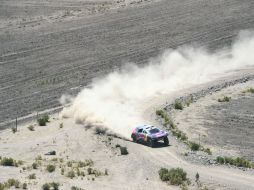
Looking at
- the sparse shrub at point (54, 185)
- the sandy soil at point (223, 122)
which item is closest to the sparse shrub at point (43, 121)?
the sandy soil at point (223, 122)

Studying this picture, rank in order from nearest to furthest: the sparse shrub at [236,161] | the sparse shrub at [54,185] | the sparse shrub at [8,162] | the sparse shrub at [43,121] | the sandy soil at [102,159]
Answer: the sparse shrub at [54,185]
the sandy soil at [102,159]
the sparse shrub at [236,161]
the sparse shrub at [8,162]
the sparse shrub at [43,121]

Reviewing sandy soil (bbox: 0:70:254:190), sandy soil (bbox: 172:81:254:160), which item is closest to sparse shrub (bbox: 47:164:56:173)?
sandy soil (bbox: 0:70:254:190)

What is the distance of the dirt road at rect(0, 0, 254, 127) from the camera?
6259cm

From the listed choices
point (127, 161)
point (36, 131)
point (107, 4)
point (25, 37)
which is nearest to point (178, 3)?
point (107, 4)

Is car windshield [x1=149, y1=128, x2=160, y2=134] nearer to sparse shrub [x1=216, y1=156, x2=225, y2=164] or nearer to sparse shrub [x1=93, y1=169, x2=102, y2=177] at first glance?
sparse shrub [x1=216, y1=156, x2=225, y2=164]

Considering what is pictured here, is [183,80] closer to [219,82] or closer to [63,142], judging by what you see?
[219,82]

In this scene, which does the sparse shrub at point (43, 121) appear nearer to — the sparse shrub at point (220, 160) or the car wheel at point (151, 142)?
the car wheel at point (151, 142)

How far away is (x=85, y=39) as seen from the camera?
265 feet

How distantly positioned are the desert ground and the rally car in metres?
0.53

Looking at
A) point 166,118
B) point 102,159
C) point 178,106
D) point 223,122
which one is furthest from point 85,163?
point 178,106

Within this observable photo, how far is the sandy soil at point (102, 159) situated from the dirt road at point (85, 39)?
790cm

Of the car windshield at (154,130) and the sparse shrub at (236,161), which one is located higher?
the car windshield at (154,130)

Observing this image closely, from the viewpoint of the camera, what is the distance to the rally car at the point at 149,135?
42875 millimetres

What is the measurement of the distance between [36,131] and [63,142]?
5165 mm
